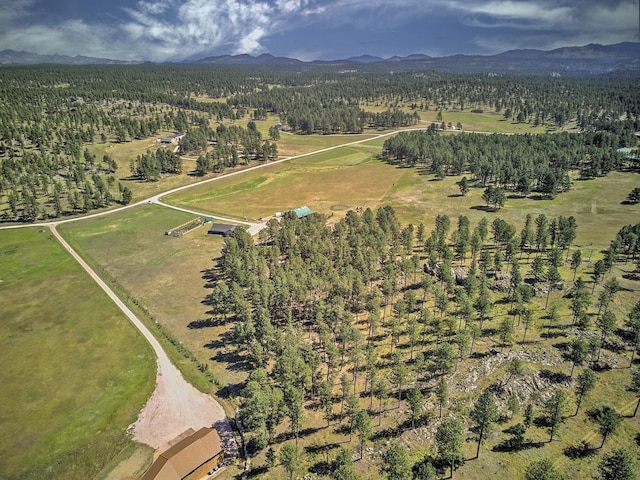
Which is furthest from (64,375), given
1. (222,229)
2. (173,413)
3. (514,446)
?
(514,446)

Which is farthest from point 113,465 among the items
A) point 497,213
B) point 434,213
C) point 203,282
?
point 497,213

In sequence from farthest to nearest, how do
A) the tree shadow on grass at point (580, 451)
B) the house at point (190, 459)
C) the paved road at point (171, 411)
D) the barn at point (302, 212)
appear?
the barn at point (302, 212)
the paved road at point (171, 411)
the tree shadow on grass at point (580, 451)
the house at point (190, 459)

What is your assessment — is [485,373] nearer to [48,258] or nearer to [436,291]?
[436,291]

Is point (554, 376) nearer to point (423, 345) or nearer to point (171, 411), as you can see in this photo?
point (423, 345)

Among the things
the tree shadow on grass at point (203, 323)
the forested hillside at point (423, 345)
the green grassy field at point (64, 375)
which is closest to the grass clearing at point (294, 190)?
the forested hillside at point (423, 345)

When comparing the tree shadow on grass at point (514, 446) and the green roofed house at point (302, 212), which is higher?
the green roofed house at point (302, 212)

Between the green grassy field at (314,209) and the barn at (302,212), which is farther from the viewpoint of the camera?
the barn at (302,212)

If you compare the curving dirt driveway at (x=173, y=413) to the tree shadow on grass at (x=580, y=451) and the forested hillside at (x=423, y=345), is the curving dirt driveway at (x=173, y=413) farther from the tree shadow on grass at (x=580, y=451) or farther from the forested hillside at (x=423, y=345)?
the tree shadow on grass at (x=580, y=451)
